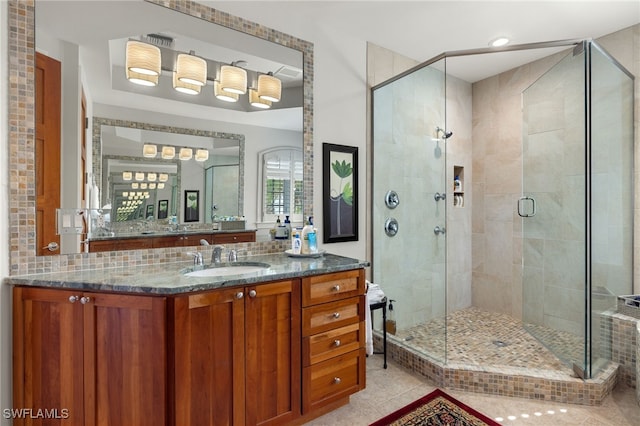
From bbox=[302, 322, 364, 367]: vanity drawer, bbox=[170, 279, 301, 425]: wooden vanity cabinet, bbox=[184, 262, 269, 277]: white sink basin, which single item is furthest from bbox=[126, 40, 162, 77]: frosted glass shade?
bbox=[302, 322, 364, 367]: vanity drawer

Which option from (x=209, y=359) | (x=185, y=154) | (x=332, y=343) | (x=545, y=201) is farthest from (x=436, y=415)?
(x=185, y=154)

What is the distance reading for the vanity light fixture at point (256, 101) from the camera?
229 cm

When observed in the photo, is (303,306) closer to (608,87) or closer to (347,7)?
(347,7)

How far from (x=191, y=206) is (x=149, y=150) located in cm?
41

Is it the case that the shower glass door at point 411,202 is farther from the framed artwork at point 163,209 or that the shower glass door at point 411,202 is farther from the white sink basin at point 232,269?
the framed artwork at point 163,209

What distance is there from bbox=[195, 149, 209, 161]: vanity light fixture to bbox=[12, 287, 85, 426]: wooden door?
3.41 ft

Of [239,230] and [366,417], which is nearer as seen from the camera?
[366,417]

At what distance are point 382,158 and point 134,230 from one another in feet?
6.54

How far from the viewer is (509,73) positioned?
11.3 feet

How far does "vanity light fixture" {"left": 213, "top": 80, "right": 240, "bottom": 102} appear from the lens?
84.7 inches

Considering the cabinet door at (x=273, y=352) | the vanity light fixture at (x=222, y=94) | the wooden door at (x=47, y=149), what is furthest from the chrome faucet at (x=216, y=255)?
the vanity light fixture at (x=222, y=94)

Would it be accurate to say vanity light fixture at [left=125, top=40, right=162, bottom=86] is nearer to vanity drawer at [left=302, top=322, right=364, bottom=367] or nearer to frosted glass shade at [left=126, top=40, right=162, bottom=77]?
frosted glass shade at [left=126, top=40, right=162, bottom=77]

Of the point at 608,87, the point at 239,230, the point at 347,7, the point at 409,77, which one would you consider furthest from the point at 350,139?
the point at 608,87

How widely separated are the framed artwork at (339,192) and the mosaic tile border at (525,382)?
1155 millimetres
